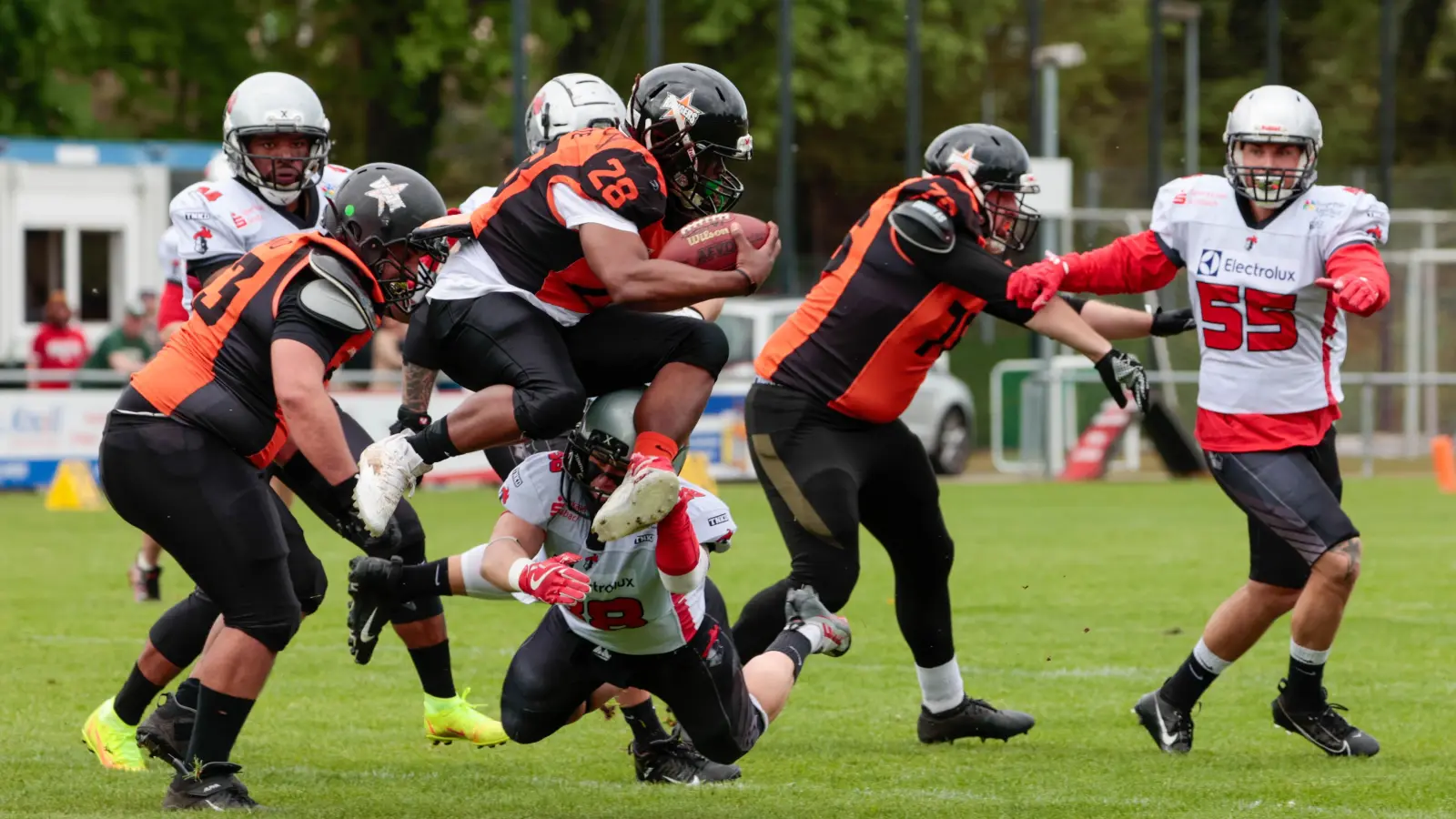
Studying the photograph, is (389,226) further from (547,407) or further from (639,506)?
(639,506)

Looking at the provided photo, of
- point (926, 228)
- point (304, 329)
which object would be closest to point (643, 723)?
point (304, 329)

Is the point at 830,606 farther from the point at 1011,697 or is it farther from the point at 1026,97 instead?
the point at 1026,97

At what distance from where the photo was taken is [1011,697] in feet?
26.5

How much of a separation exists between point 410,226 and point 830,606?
6.02 ft

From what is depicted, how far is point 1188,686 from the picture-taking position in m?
6.99

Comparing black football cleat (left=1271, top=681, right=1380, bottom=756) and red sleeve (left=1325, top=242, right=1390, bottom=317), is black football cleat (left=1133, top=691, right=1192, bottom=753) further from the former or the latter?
red sleeve (left=1325, top=242, right=1390, bottom=317)

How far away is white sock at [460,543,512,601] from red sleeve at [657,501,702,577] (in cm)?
60

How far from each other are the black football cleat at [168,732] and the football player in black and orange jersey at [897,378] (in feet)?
5.82

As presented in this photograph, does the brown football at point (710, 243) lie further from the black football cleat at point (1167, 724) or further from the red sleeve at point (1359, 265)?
the black football cleat at point (1167, 724)

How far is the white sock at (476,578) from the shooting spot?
605 cm

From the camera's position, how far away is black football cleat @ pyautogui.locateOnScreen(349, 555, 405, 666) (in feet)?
19.6

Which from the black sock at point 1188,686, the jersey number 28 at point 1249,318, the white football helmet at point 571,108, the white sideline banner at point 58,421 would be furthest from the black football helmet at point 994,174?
the white sideline banner at point 58,421

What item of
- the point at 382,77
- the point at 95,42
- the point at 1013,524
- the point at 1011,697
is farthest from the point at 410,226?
the point at 382,77

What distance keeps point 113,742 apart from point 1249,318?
12.7ft
